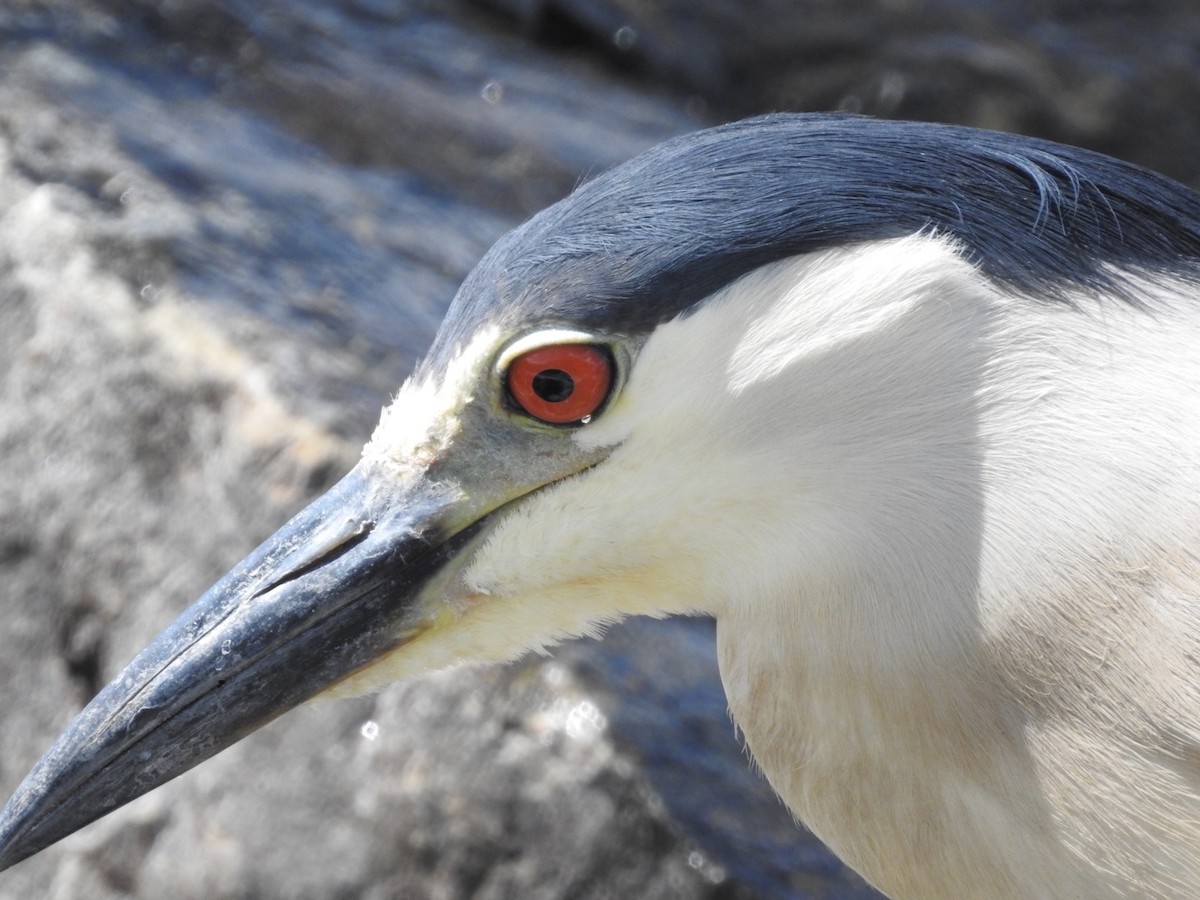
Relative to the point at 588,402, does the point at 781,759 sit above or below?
below

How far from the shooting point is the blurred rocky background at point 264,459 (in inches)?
93.4

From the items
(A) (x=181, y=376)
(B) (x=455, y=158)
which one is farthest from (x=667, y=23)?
(A) (x=181, y=376)

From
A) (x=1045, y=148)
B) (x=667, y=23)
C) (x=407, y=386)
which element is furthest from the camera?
(x=667, y=23)

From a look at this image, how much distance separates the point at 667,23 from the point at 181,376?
2.89m

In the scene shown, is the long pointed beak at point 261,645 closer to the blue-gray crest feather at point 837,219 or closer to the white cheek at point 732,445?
the white cheek at point 732,445

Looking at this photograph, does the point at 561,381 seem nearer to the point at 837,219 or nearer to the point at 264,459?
the point at 837,219

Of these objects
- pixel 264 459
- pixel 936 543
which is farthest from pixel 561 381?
pixel 264 459

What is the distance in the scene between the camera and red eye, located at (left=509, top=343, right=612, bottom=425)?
1.69 metres

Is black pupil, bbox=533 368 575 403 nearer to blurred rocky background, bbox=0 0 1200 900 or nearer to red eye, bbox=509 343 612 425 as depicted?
red eye, bbox=509 343 612 425

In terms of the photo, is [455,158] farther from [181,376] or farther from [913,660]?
[913,660]

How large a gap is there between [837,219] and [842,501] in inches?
12.5

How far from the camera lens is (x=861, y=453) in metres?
1.66

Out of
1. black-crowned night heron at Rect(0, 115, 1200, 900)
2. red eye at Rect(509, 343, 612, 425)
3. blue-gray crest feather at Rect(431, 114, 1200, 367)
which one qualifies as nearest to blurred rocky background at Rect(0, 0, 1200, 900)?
black-crowned night heron at Rect(0, 115, 1200, 900)

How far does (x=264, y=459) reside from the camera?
264 centimetres
